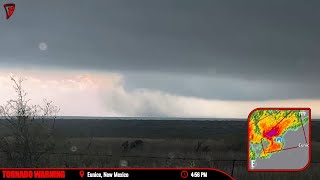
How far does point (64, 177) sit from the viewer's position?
16.4ft

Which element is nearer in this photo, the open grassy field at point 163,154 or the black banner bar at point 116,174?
the black banner bar at point 116,174

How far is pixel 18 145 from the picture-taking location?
16062 mm

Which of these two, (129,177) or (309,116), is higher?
(309,116)

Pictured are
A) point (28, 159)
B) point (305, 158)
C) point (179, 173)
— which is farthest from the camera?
point (28, 159)

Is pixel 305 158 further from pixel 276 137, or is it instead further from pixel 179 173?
pixel 179 173

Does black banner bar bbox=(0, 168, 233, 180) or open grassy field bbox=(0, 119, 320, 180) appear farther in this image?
open grassy field bbox=(0, 119, 320, 180)

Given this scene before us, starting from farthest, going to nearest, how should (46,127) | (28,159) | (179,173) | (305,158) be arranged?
(46,127), (28,159), (305,158), (179,173)

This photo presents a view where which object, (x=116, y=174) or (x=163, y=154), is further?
(x=163, y=154)

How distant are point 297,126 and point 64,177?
2.96m

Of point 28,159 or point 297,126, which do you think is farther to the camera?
point 28,159

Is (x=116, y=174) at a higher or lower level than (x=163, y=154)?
higher

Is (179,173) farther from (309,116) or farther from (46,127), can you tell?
(46,127)

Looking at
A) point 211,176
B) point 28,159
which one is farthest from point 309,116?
point 28,159

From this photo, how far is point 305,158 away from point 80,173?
273 centimetres
